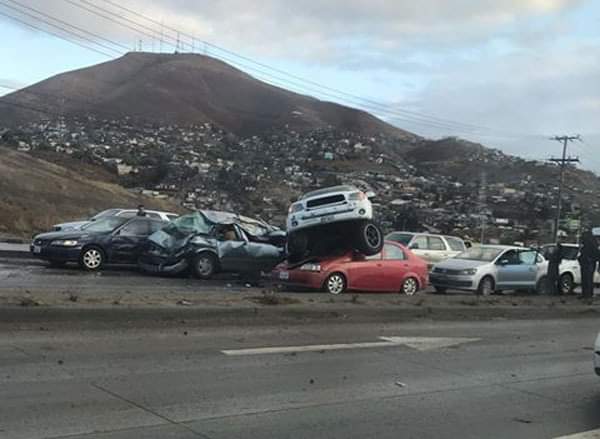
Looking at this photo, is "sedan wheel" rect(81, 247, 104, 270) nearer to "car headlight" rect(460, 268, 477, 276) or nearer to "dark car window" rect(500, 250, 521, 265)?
"car headlight" rect(460, 268, 477, 276)

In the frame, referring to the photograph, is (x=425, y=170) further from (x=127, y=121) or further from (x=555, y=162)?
(x=555, y=162)

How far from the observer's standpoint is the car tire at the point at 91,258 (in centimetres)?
1836

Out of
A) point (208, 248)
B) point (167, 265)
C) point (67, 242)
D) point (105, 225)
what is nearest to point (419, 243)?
point (208, 248)

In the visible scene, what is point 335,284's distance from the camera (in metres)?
17.0

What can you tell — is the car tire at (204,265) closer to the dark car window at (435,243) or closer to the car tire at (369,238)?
the car tire at (369,238)

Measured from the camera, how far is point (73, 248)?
719 inches

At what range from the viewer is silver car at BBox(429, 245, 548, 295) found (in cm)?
2056

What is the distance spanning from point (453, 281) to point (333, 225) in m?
4.97

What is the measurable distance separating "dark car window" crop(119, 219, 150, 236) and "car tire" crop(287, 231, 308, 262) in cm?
399

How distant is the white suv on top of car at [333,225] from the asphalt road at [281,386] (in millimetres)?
6237

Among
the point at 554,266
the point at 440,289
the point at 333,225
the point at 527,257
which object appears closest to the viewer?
the point at 333,225

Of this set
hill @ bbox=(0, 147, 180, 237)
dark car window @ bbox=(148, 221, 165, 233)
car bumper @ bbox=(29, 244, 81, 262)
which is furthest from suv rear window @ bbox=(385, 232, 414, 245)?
hill @ bbox=(0, 147, 180, 237)

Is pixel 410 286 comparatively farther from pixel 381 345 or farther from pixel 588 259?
pixel 381 345

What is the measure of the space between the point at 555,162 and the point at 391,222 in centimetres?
3494
